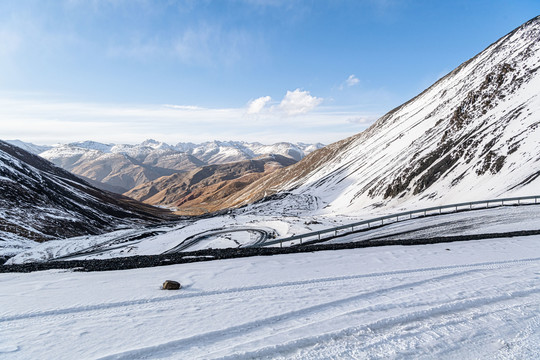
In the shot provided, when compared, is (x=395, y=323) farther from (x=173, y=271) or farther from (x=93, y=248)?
(x=93, y=248)

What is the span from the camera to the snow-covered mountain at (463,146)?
38.5 metres

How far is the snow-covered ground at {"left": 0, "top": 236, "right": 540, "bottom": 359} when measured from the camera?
533cm

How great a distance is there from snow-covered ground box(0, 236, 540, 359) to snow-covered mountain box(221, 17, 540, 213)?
3129 centimetres

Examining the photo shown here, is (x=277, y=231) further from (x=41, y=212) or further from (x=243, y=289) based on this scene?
(x=41, y=212)

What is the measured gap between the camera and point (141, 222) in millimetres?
79375

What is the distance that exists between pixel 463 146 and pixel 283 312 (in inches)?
2070

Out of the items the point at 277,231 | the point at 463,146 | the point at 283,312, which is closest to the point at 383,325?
the point at 283,312

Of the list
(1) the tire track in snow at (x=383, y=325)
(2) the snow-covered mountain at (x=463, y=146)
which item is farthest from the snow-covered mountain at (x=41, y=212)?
(2) the snow-covered mountain at (x=463, y=146)

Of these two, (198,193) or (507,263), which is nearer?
(507,263)

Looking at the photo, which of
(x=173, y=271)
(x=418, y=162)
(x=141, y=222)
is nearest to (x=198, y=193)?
(x=141, y=222)

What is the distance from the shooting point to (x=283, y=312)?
6.82 m

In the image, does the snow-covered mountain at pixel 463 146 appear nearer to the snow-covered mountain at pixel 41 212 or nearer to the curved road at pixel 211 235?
the curved road at pixel 211 235

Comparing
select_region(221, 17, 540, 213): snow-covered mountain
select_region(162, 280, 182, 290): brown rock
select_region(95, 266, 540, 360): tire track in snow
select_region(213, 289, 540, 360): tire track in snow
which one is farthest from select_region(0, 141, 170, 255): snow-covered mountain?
select_region(221, 17, 540, 213): snow-covered mountain

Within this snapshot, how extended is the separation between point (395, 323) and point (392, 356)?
125cm
